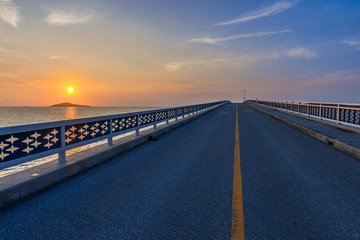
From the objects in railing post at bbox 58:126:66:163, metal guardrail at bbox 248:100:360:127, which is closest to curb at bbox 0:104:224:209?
railing post at bbox 58:126:66:163

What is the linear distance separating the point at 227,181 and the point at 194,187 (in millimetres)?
819

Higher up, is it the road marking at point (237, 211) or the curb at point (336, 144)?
the curb at point (336, 144)

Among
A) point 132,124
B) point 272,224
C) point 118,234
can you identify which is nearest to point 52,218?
point 118,234

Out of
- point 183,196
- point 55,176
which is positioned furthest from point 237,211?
point 55,176

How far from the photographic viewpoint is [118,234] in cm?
319

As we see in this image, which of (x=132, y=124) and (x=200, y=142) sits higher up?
(x=132, y=124)

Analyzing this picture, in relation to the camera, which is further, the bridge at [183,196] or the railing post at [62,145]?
the railing post at [62,145]

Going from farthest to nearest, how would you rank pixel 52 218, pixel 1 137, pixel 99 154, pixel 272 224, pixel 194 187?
pixel 99 154
pixel 194 187
pixel 1 137
pixel 52 218
pixel 272 224

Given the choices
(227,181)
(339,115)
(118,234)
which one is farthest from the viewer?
(339,115)

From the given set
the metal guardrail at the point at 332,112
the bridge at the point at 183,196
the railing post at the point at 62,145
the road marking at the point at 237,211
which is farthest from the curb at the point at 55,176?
the metal guardrail at the point at 332,112

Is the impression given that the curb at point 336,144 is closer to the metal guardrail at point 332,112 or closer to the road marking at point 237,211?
the metal guardrail at point 332,112

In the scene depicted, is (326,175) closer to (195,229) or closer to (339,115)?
(195,229)

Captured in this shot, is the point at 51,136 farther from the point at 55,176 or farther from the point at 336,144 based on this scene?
the point at 336,144

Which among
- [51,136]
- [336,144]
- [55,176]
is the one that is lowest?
[55,176]
